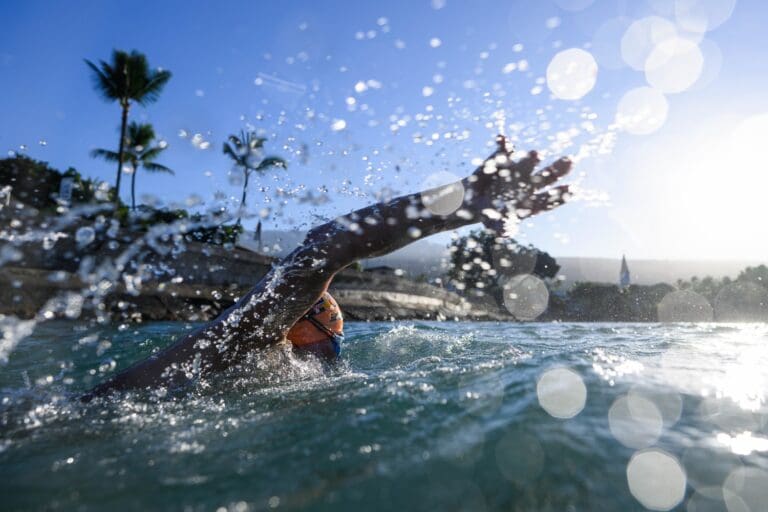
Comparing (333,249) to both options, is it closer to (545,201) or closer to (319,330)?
(545,201)

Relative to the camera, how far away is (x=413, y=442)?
1.63 meters

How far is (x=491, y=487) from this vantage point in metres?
1.39

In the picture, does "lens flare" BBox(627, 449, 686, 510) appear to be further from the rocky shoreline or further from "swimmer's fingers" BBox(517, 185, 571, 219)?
the rocky shoreline

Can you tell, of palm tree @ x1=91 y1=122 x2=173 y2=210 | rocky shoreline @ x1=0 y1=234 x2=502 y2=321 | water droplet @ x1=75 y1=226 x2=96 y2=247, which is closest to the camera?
rocky shoreline @ x1=0 y1=234 x2=502 y2=321

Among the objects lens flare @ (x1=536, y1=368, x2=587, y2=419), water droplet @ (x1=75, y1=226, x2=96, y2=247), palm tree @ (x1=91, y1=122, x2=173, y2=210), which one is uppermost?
palm tree @ (x1=91, y1=122, x2=173, y2=210)

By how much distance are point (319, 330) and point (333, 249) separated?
1.43 m

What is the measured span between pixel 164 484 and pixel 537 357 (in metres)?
2.34

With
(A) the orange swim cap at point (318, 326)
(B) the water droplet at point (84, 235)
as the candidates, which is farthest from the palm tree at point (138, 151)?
(A) the orange swim cap at point (318, 326)

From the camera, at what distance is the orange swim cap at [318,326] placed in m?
3.71

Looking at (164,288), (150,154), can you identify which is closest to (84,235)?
(164,288)

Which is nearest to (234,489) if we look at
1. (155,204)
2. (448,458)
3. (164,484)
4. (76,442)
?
(164,484)

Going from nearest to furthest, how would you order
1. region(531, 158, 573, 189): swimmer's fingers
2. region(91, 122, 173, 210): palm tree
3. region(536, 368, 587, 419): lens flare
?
1. region(536, 368, 587, 419): lens flare
2. region(531, 158, 573, 189): swimmer's fingers
3. region(91, 122, 173, 210): palm tree

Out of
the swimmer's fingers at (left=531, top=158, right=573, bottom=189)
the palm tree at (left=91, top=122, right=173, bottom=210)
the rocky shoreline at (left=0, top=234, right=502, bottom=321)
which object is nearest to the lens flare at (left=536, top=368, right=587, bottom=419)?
the swimmer's fingers at (left=531, top=158, right=573, bottom=189)

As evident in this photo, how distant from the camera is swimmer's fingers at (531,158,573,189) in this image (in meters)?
2.27
